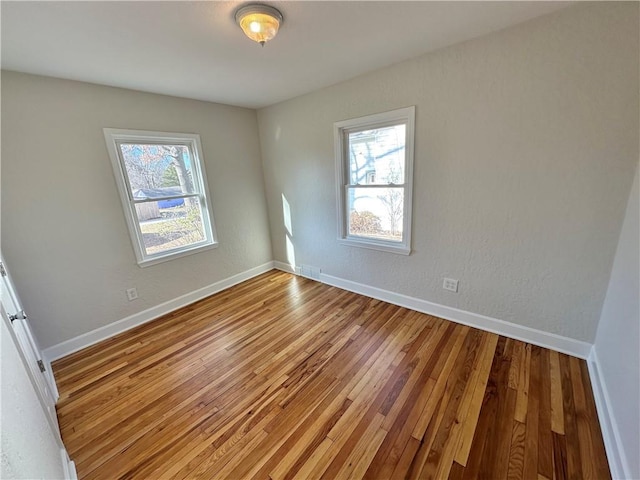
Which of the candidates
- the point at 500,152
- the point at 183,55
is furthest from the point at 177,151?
the point at 500,152

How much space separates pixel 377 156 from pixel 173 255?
2496 mm

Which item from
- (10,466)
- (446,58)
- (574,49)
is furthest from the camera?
(446,58)

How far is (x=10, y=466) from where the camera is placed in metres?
0.70

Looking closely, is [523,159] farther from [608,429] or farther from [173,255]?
[173,255]

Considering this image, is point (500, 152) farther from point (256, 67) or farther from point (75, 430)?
point (75, 430)

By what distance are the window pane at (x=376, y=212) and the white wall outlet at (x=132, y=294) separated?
2422mm

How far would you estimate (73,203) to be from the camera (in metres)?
2.28

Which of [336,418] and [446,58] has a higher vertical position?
[446,58]

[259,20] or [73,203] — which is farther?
[73,203]

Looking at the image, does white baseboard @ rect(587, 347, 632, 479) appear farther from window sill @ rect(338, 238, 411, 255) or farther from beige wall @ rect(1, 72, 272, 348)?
beige wall @ rect(1, 72, 272, 348)

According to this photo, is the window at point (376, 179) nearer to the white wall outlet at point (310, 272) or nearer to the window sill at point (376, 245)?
the window sill at point (376, 245)

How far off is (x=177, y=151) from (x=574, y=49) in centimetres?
345

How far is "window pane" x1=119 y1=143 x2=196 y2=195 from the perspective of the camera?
103 inches

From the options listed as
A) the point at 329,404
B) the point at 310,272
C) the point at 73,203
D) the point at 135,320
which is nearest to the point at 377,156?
the point at 310,272
